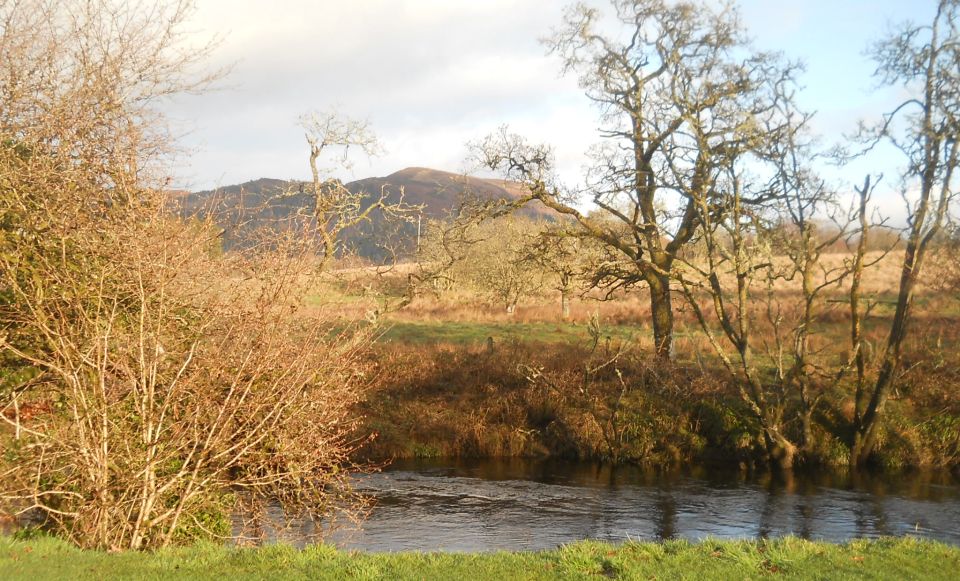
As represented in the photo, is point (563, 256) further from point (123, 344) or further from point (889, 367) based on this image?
point (123, 344)

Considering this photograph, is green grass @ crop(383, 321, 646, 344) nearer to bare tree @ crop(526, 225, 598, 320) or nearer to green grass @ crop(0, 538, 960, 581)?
bare tree @ crop(526, 225, 598, 320)

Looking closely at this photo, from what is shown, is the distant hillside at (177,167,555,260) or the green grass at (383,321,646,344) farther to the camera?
the green grass at (383,321,646,344)

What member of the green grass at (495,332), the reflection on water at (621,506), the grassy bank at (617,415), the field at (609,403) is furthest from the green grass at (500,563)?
the green grass at (495,332)

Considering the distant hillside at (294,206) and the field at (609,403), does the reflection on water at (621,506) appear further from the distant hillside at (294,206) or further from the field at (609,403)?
the distant hillside at (294,206)

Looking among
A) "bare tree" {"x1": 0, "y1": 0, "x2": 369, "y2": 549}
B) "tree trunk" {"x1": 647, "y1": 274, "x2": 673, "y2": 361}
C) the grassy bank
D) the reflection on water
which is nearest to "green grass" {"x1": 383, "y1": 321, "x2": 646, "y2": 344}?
"tree trunk" {"x1": 647, "y1": 274, "x2": 673, "y2": 361}

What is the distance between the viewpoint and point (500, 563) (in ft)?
31.2

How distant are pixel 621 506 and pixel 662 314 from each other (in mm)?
10466

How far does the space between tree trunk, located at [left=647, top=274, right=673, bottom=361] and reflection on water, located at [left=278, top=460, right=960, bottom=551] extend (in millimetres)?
5217

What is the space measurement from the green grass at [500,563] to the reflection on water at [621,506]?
4201mm

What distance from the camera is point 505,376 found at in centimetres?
2789

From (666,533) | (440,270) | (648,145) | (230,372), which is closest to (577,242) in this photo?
(648,145)

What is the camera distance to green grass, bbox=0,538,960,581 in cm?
869

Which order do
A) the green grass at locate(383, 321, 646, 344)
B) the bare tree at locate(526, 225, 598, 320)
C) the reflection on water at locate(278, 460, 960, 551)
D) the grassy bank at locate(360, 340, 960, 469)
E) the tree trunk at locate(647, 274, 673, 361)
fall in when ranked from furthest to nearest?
the green grass at locate(383, 321, 646, 344) < the tree trunk at locate(647, 274, 673, 361) < the bare tree at locate(526, 225, 598, 320) < the grassy bank at locate(360, 340, 960, 469) < the reflection on water at locate(278, 460, 960, 551)

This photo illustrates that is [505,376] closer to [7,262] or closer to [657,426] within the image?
[657,426]
